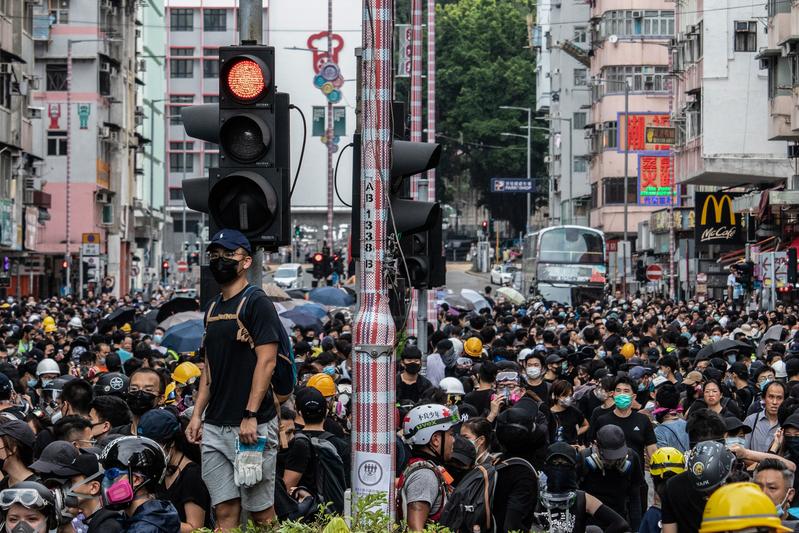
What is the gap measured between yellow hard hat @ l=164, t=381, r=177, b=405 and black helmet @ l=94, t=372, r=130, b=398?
0.34 m

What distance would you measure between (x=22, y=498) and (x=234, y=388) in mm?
1255

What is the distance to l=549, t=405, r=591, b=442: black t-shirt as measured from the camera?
547 inches

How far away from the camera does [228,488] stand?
27.4ft

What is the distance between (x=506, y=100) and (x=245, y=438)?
10805 centimetres

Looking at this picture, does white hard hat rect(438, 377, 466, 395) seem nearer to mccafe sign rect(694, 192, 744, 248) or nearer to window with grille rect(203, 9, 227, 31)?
mccafe sign rect(694, 192, 744, 248)

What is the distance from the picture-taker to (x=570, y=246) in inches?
2522

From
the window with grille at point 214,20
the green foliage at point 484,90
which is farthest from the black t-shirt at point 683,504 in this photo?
the window with grille at point 214,20

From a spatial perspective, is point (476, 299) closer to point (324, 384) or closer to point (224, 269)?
point (324, 384)

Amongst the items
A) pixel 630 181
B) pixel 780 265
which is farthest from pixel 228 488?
pixel 630 181

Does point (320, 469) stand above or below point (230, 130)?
below

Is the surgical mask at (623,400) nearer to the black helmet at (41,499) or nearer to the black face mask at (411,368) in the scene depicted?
the black face mask at (411,368)

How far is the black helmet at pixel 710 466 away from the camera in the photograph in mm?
7785

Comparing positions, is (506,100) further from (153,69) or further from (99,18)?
(99,18)

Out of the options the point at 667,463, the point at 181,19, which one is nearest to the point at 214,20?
the point at 181,19
